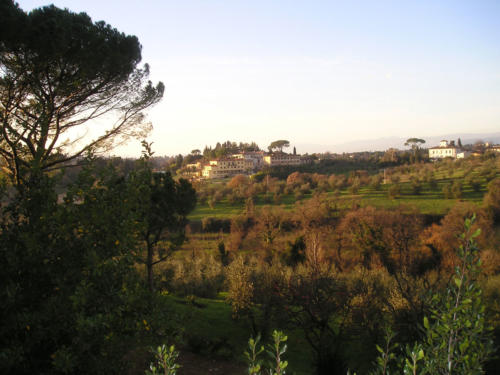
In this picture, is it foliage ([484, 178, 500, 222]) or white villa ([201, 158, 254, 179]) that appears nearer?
foliage ([484, 178, 500, 222])

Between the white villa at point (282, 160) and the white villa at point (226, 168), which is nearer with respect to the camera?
the white villa at point (226, 168)

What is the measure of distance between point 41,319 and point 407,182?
46.7 meters

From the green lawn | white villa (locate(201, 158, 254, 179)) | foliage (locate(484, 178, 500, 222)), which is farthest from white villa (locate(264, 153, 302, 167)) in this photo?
the green lawn

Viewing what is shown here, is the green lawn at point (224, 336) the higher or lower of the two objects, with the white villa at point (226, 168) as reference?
lower

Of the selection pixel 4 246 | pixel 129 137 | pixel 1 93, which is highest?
pixel 1 93

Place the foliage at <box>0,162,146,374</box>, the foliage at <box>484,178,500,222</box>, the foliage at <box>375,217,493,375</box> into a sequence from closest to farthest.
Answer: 1. the foliage at <box>375,217,493,375</box>
2. the foliage at <box>0,162,146,374</box>
3. the foliage at <box>484,178,500,222</box>

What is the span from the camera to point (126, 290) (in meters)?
3.90

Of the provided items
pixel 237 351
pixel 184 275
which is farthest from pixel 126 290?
pixel 184 275

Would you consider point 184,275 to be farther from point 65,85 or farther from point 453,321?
point 453,321

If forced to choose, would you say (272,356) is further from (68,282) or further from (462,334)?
(68,282)

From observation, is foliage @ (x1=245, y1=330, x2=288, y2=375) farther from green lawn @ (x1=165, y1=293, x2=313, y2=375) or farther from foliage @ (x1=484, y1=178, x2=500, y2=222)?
foliage @ (x1=484, y1=178, x2=500, y2=222)

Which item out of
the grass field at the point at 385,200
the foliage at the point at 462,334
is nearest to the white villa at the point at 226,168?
the grass field at the point at 385,200

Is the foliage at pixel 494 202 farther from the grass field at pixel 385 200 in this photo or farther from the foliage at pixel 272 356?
the foliage at pixel 272 356

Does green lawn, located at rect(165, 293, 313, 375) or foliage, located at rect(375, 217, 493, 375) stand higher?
foliage, located at rect(375, 217, 493, 375)
